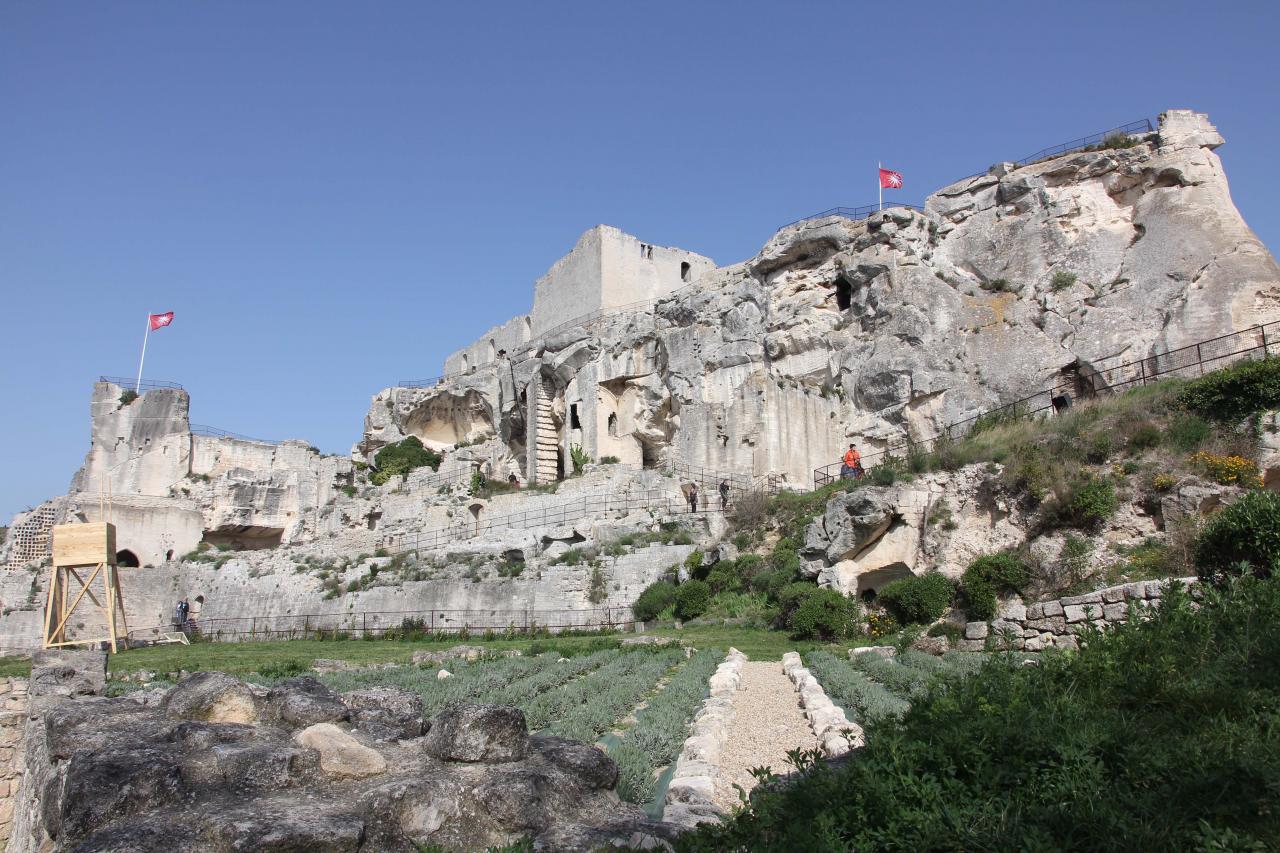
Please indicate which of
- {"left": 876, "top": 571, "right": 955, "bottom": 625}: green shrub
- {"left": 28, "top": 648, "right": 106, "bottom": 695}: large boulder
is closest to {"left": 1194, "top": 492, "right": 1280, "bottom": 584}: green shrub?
{"left": 876, "top": 571, "right": 955, "bottom": 625}: green shrub

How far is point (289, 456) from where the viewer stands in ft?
155

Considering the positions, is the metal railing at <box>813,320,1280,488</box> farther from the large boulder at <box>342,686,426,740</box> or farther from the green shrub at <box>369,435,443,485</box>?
the green shrub at <box>369,435,443,485</box>

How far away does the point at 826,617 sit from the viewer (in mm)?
16375

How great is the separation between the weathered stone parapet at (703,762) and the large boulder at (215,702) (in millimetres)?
2766

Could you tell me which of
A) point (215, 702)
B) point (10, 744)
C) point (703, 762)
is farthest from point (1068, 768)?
point (10, 744)

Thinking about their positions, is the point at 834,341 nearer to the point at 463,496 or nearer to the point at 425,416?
the point at 463,496

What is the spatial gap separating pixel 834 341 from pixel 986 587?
71.2 feet

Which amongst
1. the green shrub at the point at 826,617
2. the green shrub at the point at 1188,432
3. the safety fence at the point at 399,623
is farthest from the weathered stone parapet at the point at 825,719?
the safety fence at the point at 399,623

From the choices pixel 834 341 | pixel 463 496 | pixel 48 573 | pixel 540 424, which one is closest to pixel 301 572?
pixel 463 496

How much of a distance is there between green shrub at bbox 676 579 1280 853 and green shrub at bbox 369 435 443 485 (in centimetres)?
4126

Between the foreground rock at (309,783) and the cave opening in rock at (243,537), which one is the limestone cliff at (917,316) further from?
the foreground rock at (309,783)

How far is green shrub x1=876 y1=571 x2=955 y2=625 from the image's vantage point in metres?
15.6

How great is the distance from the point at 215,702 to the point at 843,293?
34221 mm

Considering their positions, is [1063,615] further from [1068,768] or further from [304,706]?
[304,706]
